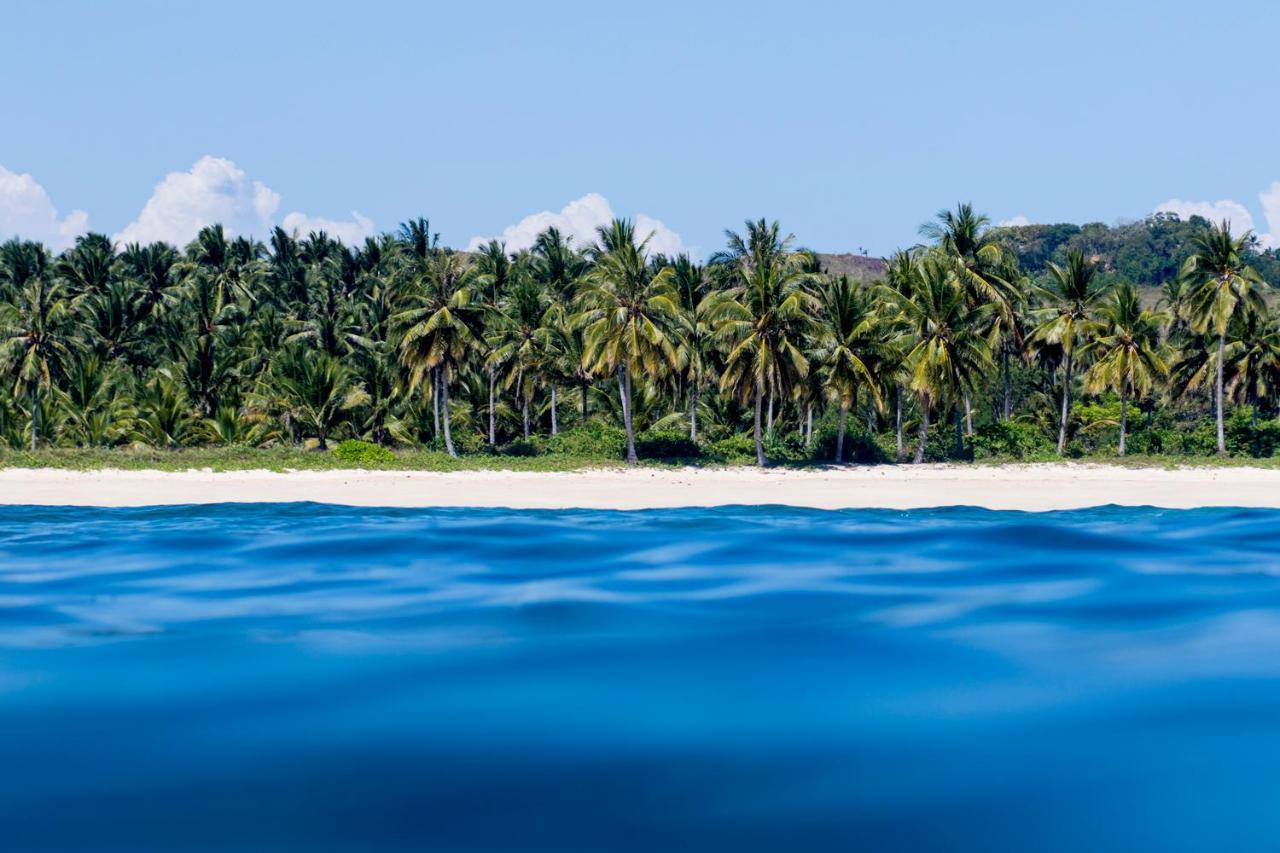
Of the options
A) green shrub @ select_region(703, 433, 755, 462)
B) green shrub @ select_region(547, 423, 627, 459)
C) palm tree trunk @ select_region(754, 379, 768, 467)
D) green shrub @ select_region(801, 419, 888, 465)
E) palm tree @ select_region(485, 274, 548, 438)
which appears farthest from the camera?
palm tree @ select_region(485, 274, 548, 438)

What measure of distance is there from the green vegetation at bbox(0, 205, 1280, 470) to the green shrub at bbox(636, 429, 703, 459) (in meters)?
0.09

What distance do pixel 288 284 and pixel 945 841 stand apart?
67367 millimetres

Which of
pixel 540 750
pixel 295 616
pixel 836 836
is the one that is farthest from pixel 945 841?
pixel 295 616

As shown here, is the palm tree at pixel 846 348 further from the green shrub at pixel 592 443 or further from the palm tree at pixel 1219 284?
the palm tree at pixel 1219 284

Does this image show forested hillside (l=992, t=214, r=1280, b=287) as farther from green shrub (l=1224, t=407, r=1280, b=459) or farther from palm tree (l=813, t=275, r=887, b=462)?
palm tree (l=813, t=275, r=887, b=462)

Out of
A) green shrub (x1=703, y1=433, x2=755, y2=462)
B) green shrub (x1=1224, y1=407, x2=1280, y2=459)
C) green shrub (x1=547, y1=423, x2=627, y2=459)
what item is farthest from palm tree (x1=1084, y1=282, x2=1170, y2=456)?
green shrub (x1=547, y1=423, x2=627, y2=459)

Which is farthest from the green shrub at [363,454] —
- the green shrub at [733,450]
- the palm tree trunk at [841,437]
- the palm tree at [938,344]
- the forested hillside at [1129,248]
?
the forested hillside at [1129,248]

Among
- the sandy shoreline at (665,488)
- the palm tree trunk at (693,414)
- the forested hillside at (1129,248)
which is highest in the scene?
the forested hillside at (1129,248)

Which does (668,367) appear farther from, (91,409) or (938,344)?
(91,409)

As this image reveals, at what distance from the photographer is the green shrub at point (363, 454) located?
36344mm

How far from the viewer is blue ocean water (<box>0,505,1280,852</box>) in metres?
4.93

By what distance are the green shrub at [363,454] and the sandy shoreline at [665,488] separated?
331 cm

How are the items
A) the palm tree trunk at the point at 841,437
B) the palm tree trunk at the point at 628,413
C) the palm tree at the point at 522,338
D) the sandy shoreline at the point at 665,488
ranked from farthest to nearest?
the palm tree at the point at 522,338 < the palm tree trunk at the point at 841,437 < the palm tree trunk at the point at 628,413 < the sandy shoreline at the point at 665,488

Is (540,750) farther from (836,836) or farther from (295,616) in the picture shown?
(295,616)
